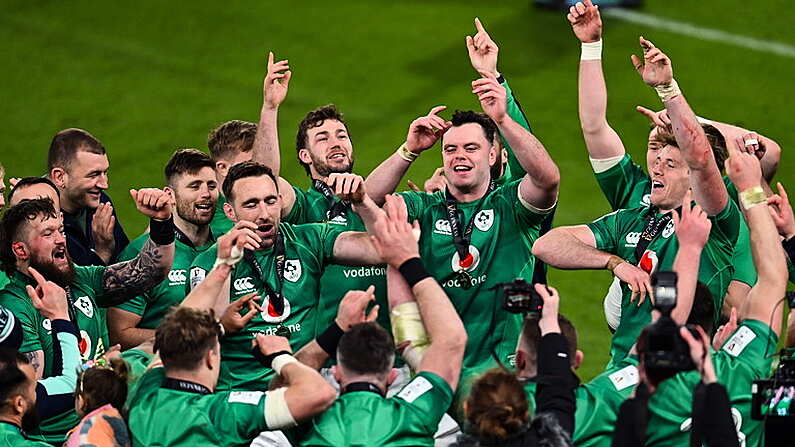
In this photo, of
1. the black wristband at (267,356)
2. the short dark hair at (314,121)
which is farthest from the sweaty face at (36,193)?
the black wristband at (267,356)

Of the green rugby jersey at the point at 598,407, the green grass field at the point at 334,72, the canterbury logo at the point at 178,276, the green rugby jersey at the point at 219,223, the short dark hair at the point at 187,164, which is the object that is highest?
the green grass field at the point at 334,72

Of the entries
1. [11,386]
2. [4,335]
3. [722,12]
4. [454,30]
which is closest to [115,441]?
[11,386]

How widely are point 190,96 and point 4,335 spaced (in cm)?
718

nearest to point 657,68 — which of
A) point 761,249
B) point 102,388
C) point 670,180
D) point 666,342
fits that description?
point 670,180

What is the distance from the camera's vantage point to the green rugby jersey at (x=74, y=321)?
7.29 metres

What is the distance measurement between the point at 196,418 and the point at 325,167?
2.84 metres

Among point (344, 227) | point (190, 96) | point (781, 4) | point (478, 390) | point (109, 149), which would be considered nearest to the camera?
point (478, 390)

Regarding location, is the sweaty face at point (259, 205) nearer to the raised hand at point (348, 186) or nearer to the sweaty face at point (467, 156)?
the raised hand at point (348, 186)

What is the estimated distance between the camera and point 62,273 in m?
7.58

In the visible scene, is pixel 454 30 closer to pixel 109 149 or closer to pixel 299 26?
pixel 299 26

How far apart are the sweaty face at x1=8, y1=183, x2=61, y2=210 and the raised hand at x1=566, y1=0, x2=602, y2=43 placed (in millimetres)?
3225

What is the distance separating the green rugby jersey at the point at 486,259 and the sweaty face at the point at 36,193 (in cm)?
212

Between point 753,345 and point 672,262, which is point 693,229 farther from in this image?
point 672,262

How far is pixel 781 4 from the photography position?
587 inches
